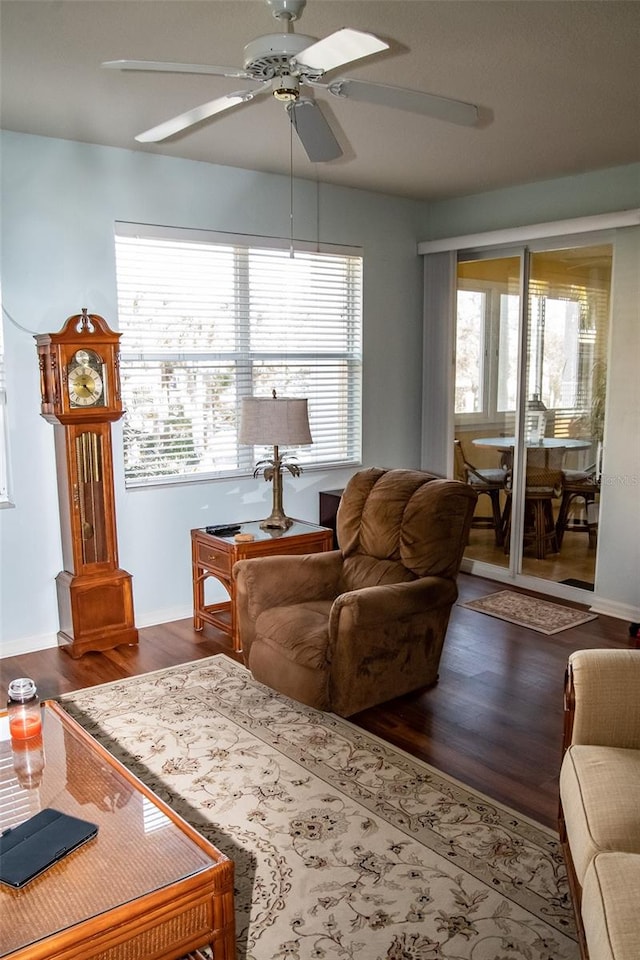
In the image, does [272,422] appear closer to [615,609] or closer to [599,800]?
[615,609]

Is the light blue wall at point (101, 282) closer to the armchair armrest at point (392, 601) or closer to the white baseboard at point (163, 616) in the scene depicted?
the white baseboard at point (163, 616)

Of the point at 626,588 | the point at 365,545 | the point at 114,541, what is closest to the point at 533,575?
the point at 626,588

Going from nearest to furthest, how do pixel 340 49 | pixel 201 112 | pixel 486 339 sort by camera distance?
pixel 340 49 < pixel 201 112 < pixel 486 339

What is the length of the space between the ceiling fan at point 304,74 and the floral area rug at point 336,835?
7.23ft

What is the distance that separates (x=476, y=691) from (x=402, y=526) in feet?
2.68

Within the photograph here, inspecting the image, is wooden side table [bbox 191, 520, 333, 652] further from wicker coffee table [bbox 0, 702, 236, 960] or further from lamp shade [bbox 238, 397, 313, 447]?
wicker coffee table [bbox 0, 702, 236, 960]

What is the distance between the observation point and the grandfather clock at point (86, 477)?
12.6 feet

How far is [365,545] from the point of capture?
3.74 metres

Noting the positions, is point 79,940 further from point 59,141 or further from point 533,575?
point 533,575

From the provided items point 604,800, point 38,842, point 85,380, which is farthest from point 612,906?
point 85,380

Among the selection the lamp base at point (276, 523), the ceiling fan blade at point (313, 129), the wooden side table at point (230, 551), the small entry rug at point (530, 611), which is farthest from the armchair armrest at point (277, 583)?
the ceiling fan blade at point (313, 129)

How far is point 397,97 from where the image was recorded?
2271 millimetres

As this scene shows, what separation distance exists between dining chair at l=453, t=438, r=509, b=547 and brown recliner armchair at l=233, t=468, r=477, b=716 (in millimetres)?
1713

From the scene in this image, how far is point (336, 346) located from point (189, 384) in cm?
116
